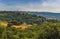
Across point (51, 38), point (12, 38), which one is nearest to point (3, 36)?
point (12, 38)

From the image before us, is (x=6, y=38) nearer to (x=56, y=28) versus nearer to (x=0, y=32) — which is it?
(x=0, y=32)

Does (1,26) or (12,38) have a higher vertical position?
(1,26)

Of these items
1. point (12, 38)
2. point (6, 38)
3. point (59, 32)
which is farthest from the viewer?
point (59, 32)

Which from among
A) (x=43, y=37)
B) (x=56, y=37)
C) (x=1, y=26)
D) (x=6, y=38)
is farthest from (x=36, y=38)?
(x=1, y=26)

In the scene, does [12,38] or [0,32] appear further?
[12,38]

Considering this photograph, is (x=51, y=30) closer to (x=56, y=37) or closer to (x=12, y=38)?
(x=56, y=37)

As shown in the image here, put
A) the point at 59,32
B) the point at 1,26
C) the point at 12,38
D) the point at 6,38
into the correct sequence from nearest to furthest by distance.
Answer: the point at 1,26
the point at 6,38
the point at 12,38
the point at 59,32

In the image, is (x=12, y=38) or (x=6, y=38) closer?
(x=6, y=38)

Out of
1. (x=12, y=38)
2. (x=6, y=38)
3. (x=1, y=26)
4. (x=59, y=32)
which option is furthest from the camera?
(x=59, y=32)

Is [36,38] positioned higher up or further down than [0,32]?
further down
